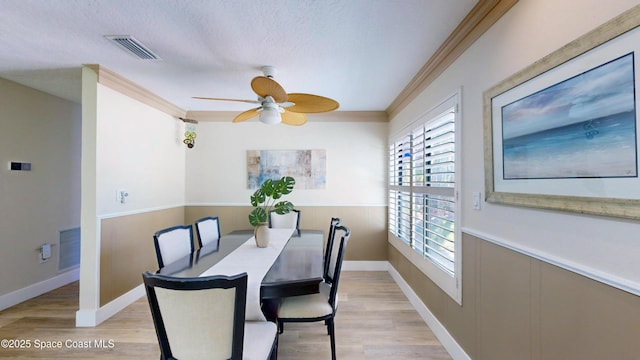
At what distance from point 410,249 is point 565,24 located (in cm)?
251

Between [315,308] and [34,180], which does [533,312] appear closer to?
[315,308]

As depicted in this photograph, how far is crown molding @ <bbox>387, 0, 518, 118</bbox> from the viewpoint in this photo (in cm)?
167

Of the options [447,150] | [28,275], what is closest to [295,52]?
[447,150]

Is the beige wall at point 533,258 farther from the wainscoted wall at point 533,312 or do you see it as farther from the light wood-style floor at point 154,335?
the light wood-style floor at point 154,335

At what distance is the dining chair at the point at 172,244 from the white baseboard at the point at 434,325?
2245 millimetres

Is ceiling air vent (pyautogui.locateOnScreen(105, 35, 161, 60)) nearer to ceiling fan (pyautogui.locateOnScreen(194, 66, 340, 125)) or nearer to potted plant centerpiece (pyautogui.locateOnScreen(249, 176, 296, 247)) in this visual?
ceiling fan (pyautogui.locateOnScreen(194, 66, 340, 125))

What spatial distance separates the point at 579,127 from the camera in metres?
1.10

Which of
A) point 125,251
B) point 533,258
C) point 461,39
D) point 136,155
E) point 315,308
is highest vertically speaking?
point 461,39

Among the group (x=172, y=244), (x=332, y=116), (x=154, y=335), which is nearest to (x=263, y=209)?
(x=172, y=244)

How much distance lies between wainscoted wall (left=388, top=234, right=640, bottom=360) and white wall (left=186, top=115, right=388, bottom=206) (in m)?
2.37

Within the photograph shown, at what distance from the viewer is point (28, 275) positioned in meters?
3.28

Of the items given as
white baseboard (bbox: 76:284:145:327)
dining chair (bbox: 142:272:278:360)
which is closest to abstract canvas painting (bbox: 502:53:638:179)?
dining chair (bbox: 142:272:278:360)

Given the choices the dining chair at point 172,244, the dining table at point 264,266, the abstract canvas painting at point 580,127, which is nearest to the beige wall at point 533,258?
the abstract canvas painting at point 580,127

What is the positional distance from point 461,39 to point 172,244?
269 centimetres
